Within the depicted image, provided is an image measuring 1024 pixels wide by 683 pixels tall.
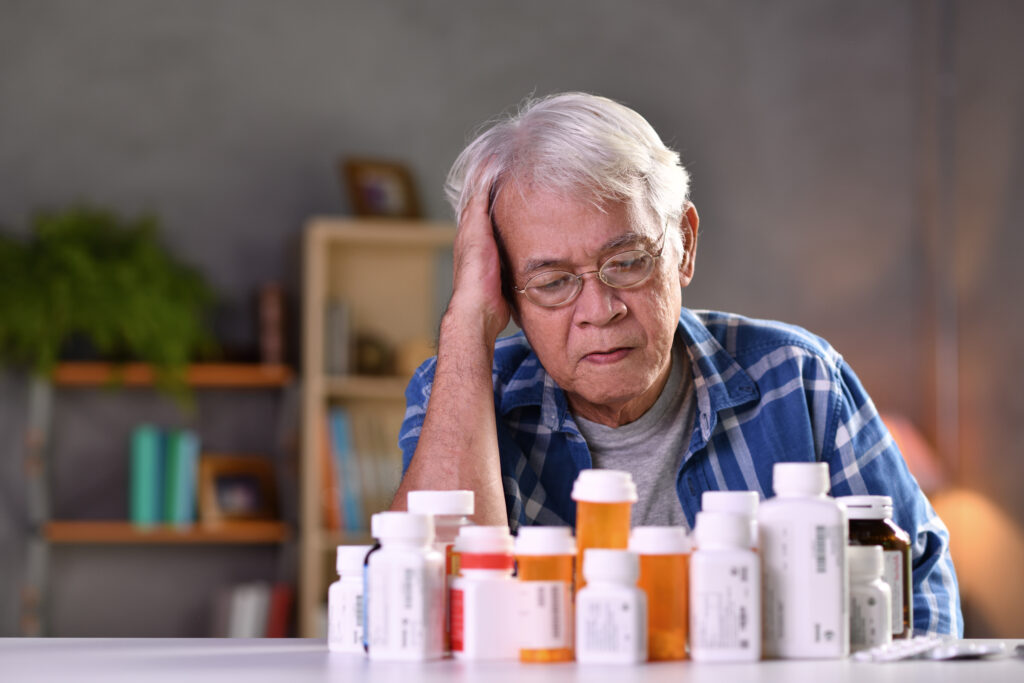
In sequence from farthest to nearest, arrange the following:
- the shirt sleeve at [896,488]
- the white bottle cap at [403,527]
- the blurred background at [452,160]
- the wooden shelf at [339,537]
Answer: the blurred background at [452,160] → the wooden shelf at [339,537] → the shirt sleeve at [896,488] → the white bottle cap at [403,527]

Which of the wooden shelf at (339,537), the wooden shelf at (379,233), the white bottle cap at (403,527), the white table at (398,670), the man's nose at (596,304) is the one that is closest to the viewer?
the white table at (398,670)

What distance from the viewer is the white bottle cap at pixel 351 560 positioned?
105cm

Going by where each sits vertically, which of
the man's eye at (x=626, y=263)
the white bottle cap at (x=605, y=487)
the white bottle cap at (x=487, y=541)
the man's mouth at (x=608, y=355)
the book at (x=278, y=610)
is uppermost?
the man's eye at (x=626, y=263)

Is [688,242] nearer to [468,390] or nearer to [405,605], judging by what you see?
[468,390]

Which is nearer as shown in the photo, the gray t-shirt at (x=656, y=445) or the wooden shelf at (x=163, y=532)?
the gray t-shirt at (x=656, y=445)

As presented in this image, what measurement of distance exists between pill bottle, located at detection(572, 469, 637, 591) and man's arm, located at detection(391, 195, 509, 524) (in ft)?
1.10

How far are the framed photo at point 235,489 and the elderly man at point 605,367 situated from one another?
1.99 m

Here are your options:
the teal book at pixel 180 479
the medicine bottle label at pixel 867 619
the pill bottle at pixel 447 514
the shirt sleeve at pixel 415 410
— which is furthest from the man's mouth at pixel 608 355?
the teal book at pixel 180 479

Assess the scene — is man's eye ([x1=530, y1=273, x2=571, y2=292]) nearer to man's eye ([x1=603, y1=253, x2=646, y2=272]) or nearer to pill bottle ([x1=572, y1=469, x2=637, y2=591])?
man's eye ([x1=603, y1=253, x2=646, y2=272])

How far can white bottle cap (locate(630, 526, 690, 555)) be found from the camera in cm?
96

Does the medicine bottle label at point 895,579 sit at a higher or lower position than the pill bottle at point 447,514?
lower

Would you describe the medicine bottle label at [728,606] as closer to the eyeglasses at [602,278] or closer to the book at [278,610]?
the eyeglasses at [602,278]

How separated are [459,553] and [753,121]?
323 cm

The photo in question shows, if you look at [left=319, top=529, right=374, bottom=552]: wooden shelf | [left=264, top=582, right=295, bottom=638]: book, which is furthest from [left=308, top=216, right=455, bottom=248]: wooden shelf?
[left=264, top=582, right=295, bottom=638]: book
